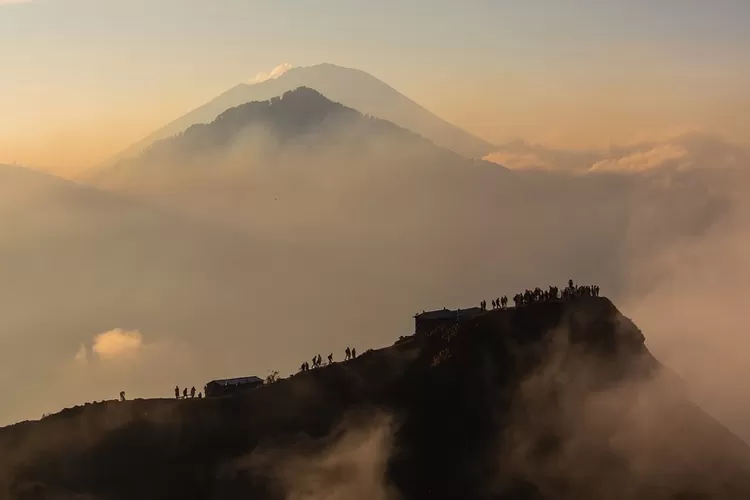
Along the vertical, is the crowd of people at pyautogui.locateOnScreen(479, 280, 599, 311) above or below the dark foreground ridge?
above

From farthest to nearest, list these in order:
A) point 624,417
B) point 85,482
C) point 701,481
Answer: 1. point 624,417
2. point 701,481
3. point 85,482

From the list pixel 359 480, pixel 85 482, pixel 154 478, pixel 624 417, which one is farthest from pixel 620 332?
pixel 85 482

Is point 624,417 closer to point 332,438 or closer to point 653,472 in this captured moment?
point 653,472

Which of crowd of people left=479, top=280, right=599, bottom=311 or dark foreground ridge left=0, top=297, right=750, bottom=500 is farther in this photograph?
crowd of people left=479, top=280, right=599, bottom=311

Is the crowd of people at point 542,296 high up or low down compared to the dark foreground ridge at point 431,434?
up

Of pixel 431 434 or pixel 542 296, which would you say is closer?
pixel 431 434

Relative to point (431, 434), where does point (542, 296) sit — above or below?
above

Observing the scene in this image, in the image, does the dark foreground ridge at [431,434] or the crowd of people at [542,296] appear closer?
the dark foreground ridge at [431,434]

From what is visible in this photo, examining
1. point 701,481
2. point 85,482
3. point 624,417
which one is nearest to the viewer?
point 85,482
